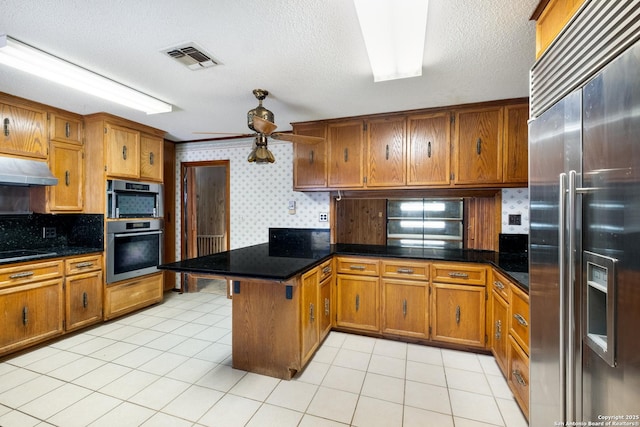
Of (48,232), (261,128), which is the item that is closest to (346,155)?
(261,128)

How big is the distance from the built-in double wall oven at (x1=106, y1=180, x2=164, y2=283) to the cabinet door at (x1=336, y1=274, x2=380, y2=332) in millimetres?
2513

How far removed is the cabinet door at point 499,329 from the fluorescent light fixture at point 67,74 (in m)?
3.53

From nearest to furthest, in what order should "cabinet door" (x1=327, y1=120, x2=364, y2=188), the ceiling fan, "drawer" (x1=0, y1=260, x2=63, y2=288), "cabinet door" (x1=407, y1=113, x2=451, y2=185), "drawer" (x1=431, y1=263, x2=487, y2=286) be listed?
the ceiling fan < "drawer" (x1=0, y1=260, x2=63, y2=288) < "drawer" (x1=431, y1=263, x2=487, y2=286) < "cabinet door" (x1=407, y1=113, x2=451, y2=185) < "cabinet door" (x1=327, y1=120, x2=364, y2=188)

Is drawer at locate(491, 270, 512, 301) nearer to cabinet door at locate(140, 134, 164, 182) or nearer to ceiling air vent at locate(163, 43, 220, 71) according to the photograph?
ceiling air vent at locate(163, 43, 220, 71)

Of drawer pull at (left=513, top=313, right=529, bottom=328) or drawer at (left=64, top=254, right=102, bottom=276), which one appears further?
drawer at (left=64, top=254, right=102, bottom=276)

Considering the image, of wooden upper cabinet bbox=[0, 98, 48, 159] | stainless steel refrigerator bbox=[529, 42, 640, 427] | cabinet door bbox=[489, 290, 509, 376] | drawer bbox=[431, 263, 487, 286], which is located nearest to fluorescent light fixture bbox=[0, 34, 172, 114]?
wooden upper cabinet bbox=[0, 98, 48, 159]

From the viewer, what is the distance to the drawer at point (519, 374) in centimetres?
172

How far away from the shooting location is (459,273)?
264cm

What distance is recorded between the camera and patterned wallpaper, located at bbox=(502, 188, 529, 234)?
2922mm

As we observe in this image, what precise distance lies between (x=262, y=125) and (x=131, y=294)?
2837 millimetres

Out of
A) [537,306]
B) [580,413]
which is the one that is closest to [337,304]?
[537,306]

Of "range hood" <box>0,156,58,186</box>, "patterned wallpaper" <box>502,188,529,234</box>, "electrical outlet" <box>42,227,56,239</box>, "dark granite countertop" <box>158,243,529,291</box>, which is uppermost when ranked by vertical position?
"range hood" <box>0,156,58,186</box>

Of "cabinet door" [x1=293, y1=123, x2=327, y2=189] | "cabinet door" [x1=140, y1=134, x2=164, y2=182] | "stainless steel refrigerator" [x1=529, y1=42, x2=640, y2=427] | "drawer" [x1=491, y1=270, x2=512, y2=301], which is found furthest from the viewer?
"cabinet door" [x1=140, y1=134, x2=164, y2=182]

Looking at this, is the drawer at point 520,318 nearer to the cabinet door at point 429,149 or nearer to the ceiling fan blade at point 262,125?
the cabinet door at point 429,149
